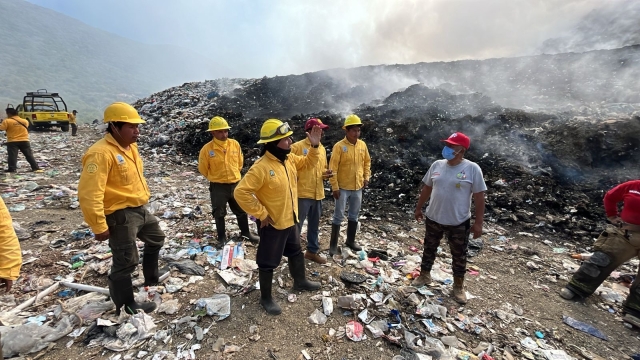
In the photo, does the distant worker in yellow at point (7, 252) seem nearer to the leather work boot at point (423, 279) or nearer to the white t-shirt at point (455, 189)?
the white t-shirt at point (455, 189)

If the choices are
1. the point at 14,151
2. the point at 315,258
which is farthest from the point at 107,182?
the point at 14,151

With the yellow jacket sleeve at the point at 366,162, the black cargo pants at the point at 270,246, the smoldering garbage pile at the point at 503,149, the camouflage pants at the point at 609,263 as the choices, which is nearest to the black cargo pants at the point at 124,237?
the black cargo pants at the point at 270,246

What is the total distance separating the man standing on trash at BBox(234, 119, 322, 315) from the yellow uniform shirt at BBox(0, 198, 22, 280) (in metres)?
1.38

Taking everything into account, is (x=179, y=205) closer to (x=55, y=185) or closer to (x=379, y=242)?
(x=55, y=185)

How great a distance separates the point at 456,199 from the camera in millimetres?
3000

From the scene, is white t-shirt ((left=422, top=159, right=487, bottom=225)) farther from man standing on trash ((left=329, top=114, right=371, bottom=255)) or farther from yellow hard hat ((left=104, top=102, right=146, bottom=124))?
yellow hard hat ((left=104, top=102, right=146, bottom=124))

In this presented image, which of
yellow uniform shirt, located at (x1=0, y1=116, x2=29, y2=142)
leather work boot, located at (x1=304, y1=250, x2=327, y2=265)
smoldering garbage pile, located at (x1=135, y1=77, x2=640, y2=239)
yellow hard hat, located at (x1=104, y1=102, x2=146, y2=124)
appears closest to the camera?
yellow hard hat, located at (x1=104, y1=102, x2=146, y2=124)

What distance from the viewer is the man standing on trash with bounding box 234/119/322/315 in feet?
8.35

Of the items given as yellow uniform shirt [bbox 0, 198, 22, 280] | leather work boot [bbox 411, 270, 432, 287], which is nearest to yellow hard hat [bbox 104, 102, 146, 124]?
yellow uniform shirt [bbox 0, 198, 22, 280]

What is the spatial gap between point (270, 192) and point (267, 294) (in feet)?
3.53

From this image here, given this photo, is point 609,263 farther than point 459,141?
Yes

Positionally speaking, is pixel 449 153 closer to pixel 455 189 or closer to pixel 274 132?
pixel 455 189

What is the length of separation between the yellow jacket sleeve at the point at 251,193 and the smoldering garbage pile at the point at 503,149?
12.0 feet

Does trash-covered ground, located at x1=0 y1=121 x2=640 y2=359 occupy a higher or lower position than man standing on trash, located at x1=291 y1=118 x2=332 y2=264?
lower
